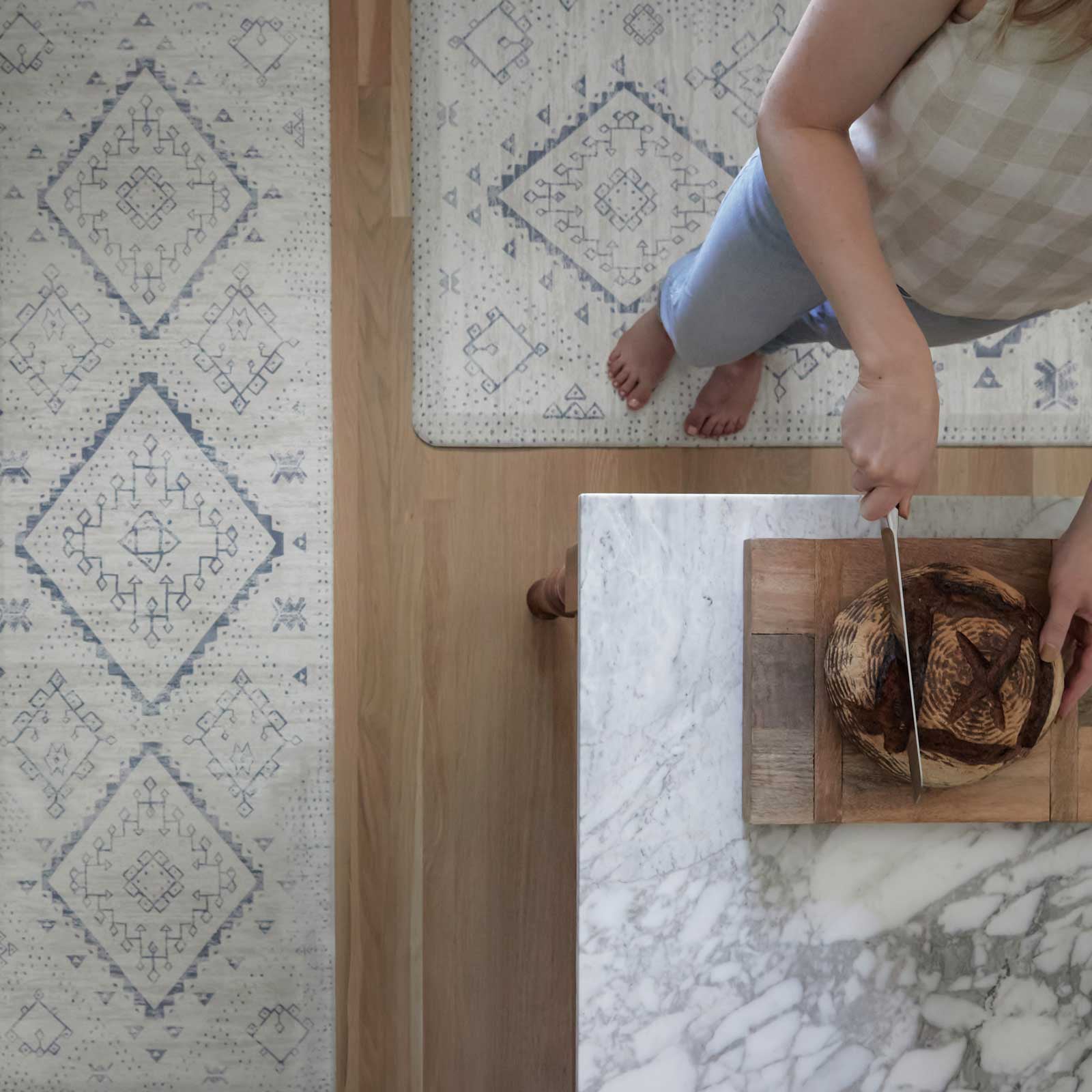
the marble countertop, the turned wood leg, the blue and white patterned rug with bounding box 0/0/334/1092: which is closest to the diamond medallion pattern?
the blue and white patterned rug with bounding box 0/0/334/1092

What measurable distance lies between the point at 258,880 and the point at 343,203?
33.5 inches

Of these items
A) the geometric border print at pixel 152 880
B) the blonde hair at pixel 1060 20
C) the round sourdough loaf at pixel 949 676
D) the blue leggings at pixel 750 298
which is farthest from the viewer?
the geometric border print at pixel 152 880

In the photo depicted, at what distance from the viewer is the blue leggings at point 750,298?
2.49 ft

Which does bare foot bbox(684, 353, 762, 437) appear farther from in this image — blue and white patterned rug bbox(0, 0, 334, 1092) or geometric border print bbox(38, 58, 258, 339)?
geometric border print bbox(38, 58, 258, 339)

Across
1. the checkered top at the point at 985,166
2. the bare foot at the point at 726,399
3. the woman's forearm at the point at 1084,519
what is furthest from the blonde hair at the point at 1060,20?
the bare foot at the point at 726,399

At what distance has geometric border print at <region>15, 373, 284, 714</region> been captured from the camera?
3.74ft

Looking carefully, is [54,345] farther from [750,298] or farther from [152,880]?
[750,298]

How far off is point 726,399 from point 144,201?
766 mm

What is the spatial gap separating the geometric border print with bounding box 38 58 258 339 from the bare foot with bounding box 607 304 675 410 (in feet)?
1.64

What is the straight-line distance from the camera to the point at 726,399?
115 centimetres

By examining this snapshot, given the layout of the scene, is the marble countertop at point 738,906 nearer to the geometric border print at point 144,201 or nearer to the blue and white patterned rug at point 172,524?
the blue and white patterned rug at point 172,524

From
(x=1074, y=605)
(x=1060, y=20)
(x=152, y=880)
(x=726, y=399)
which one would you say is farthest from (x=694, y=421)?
(x=152, y=880)

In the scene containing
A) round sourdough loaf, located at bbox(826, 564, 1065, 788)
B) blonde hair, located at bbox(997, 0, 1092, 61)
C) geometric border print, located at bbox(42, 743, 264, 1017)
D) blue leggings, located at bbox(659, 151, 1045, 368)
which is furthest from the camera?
geometric border print, located at bbox(42, 743, 264, 1017)

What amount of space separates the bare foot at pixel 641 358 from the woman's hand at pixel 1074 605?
589 mm
